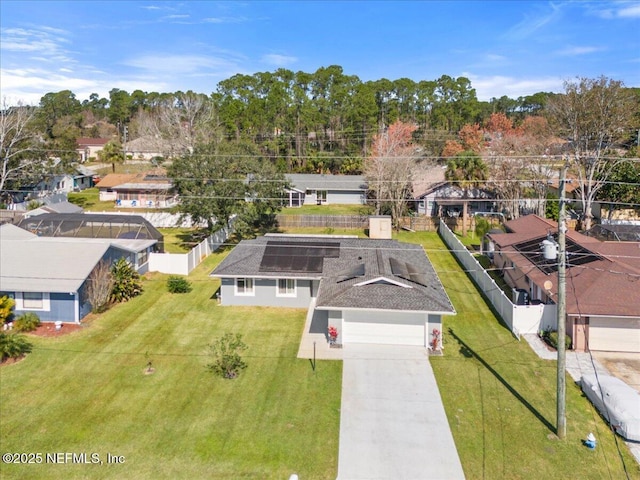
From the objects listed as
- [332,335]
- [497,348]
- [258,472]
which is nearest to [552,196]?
[497,348]

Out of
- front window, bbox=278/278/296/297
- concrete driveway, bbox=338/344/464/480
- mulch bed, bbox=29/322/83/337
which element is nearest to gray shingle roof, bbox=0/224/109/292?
mulch bed, bbox=29/322/83/337

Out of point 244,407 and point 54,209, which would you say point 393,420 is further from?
point 54,209

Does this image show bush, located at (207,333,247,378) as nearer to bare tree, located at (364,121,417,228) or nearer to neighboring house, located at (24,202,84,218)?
bare tree, located at (364,121,417,228)

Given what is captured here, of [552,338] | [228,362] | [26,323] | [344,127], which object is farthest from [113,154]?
[552,338]

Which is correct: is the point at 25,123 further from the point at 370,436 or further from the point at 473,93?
the point at 473,93

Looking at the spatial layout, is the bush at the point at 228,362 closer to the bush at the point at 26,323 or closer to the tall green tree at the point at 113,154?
the bush at the point at 26,323

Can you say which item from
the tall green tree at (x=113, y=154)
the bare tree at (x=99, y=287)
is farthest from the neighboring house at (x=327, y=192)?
the tall green tree at (x=113, y=154)
